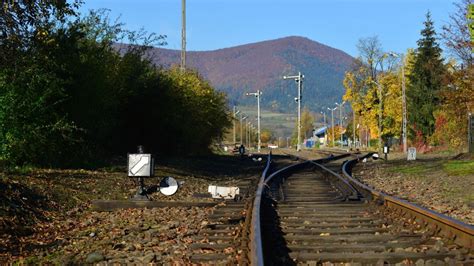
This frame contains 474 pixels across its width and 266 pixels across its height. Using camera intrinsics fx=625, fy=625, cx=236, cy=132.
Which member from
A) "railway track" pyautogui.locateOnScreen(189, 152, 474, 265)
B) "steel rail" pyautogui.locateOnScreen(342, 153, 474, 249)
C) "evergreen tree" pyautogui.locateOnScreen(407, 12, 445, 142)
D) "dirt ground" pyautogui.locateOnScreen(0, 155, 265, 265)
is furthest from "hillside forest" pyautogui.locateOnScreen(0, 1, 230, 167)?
"evergreen tree" pyautogui.locateOnScreen(407, 12, 445, 142)

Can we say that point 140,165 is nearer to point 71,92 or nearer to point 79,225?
point 79,225

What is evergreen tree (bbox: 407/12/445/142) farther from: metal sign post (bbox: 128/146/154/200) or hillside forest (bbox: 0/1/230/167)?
metal sign post (bbox: 128/146/154/200)

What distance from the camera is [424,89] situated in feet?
228

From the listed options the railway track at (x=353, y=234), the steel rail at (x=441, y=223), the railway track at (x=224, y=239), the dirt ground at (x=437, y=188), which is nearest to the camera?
the railway track at (x=353, y=234)

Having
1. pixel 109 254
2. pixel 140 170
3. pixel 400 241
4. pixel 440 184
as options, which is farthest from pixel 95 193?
pixel 440 184

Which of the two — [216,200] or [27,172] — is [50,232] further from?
[27,172]

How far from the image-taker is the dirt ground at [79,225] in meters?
7.25

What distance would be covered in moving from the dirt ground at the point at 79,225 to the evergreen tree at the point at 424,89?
58179 mm

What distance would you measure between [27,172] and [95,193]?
7.06 ft

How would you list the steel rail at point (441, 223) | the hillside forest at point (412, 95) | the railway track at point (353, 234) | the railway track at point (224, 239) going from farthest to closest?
the hillside forest at point (412, 95), the steel rail at point (441, 223), the railway track at point (224, 239), the railway track at point (353, 234)

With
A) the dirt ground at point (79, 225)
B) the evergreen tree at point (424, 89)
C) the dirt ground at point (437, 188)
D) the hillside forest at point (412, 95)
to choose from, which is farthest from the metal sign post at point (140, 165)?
the evergreen tree at point (424, 89)

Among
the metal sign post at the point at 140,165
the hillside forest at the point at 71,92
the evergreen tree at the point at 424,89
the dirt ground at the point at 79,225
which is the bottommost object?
the dirt ground at the point at 79,225

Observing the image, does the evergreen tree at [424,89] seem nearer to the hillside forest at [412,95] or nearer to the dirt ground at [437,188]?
the hillside forest at [412,95]

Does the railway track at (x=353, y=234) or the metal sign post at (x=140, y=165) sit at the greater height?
the metal sign post at (x=140, y=165)
